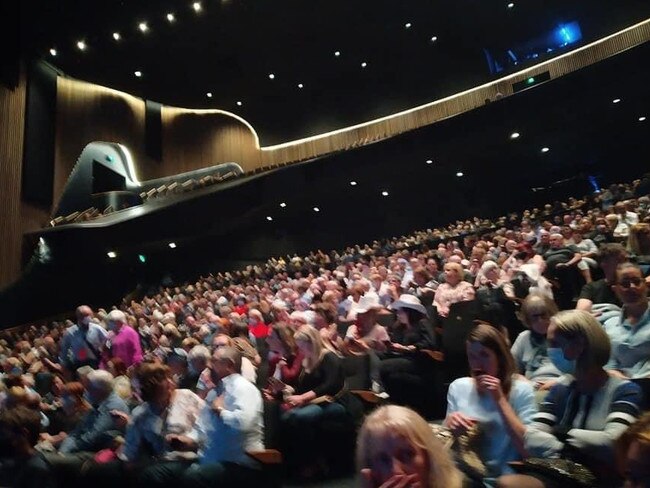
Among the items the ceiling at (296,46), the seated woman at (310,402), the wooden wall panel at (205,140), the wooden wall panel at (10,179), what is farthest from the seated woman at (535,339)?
the wooden wall panel at (205,140)

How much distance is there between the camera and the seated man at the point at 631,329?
227cm

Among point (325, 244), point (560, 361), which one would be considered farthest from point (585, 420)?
point (325, 244)

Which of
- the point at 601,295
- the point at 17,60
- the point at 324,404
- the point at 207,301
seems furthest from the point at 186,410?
→ the point at 17,60

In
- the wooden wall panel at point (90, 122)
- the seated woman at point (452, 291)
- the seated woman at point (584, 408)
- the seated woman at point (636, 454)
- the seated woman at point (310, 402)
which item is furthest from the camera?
the wooden wall panel at point (90, 122)

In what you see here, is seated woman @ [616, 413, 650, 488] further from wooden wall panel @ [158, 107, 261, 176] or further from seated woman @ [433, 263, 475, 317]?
wooden wall panel @ [158, 107, 261, 176]

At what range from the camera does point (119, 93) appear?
15117mm

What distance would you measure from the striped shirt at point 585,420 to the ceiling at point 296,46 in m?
11.7

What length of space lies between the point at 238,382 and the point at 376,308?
1.60 meters

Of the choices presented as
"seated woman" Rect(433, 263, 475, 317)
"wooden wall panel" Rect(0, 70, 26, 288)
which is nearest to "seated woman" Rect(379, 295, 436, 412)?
"seated woman" Rect(433, 263, 475, 317)

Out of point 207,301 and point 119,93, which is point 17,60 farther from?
point 207,301

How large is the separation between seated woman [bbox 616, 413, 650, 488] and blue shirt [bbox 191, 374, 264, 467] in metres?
1.62

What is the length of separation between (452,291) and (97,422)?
288 centimetres

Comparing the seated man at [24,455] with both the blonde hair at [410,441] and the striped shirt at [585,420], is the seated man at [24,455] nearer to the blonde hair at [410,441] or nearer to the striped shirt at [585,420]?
the blonde hair at [410,441]

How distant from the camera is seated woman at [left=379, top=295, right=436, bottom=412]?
326cm
